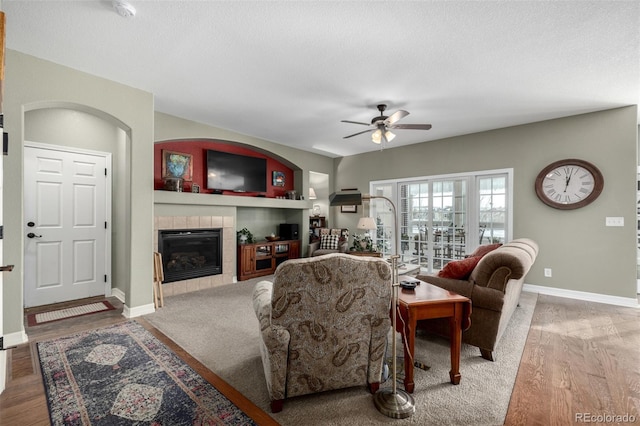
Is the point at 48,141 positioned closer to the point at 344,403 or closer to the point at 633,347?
the point at 344,403

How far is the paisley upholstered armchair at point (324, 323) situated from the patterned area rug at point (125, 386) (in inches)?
15.3

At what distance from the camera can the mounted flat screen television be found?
4.95 m

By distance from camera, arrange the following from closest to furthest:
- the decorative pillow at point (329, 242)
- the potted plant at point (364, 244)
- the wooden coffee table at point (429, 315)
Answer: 1. the wooden coffee table at point (429, 315)
2. the potted plant at point (364, 244)
3. the decorative pillow at point (329, 242)

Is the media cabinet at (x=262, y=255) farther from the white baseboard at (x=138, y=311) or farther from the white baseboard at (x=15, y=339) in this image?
the white baseboard at (x=15, y=339)

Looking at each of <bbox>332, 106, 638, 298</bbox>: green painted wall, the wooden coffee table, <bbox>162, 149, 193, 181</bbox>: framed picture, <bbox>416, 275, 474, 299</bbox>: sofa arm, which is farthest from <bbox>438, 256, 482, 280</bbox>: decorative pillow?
<bbox>162, 149, 193, 181</bbox>: framed picture

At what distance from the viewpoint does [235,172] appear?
526 centimetres

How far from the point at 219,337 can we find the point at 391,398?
1.75 m

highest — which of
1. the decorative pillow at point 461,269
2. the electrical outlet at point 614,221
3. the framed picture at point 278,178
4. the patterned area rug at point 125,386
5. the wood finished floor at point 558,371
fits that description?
the framed picture at point 278,178

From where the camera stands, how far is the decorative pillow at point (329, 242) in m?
6.32

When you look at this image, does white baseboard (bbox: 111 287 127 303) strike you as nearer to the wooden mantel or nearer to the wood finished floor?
the wood finished floor

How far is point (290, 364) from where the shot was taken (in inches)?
66.9

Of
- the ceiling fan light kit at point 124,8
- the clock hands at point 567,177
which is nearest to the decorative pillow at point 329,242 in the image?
the clock hands at point 567,177

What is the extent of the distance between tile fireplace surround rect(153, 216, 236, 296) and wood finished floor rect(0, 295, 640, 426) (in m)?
0.92

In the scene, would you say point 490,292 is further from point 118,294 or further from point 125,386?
point 118,294
